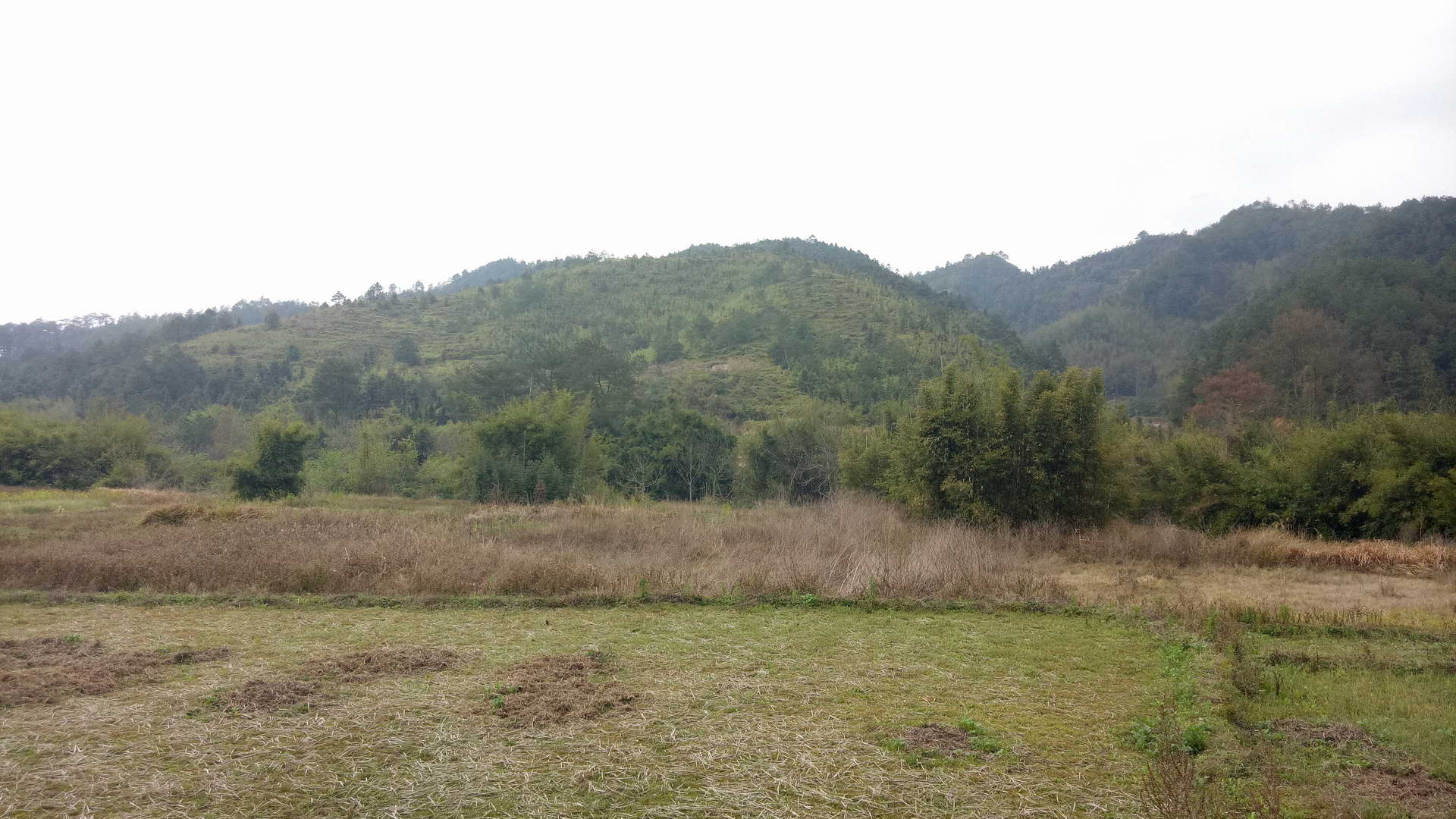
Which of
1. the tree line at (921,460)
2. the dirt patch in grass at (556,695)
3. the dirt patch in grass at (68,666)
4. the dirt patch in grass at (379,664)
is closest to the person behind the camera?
the dirt patch in grass at (556,695)

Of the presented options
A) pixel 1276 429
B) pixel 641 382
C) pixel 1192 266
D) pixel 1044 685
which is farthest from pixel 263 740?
pixel 1192 266

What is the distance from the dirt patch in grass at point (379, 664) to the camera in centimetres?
745

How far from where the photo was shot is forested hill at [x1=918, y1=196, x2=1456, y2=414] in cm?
4141

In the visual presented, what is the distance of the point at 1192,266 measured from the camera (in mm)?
88312

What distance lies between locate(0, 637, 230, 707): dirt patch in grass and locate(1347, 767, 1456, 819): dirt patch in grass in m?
9.23

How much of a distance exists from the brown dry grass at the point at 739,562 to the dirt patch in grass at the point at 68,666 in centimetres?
386

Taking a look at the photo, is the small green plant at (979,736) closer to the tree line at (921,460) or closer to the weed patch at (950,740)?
the weed patch at (950,740)

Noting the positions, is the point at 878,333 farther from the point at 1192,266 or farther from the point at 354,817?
the point at 354,817

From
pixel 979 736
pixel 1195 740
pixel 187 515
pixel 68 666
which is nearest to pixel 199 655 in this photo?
pixel 68 666

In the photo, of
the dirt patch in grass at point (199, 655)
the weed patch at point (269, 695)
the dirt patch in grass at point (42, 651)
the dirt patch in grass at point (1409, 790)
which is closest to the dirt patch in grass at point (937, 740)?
the dirt patch in grass at point (1409, 790)

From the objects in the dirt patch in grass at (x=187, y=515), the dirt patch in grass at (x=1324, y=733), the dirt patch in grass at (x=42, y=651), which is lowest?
the dirt patch in grass at (x=1324, y=733)

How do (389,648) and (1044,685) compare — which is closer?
(1044,685)

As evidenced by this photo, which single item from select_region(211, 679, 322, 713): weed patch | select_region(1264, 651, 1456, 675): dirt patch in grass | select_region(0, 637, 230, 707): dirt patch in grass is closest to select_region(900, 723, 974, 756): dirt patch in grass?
select_region(1264, 651, 1456, 675): dirt patch in grass

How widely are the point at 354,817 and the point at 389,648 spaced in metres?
4.31
